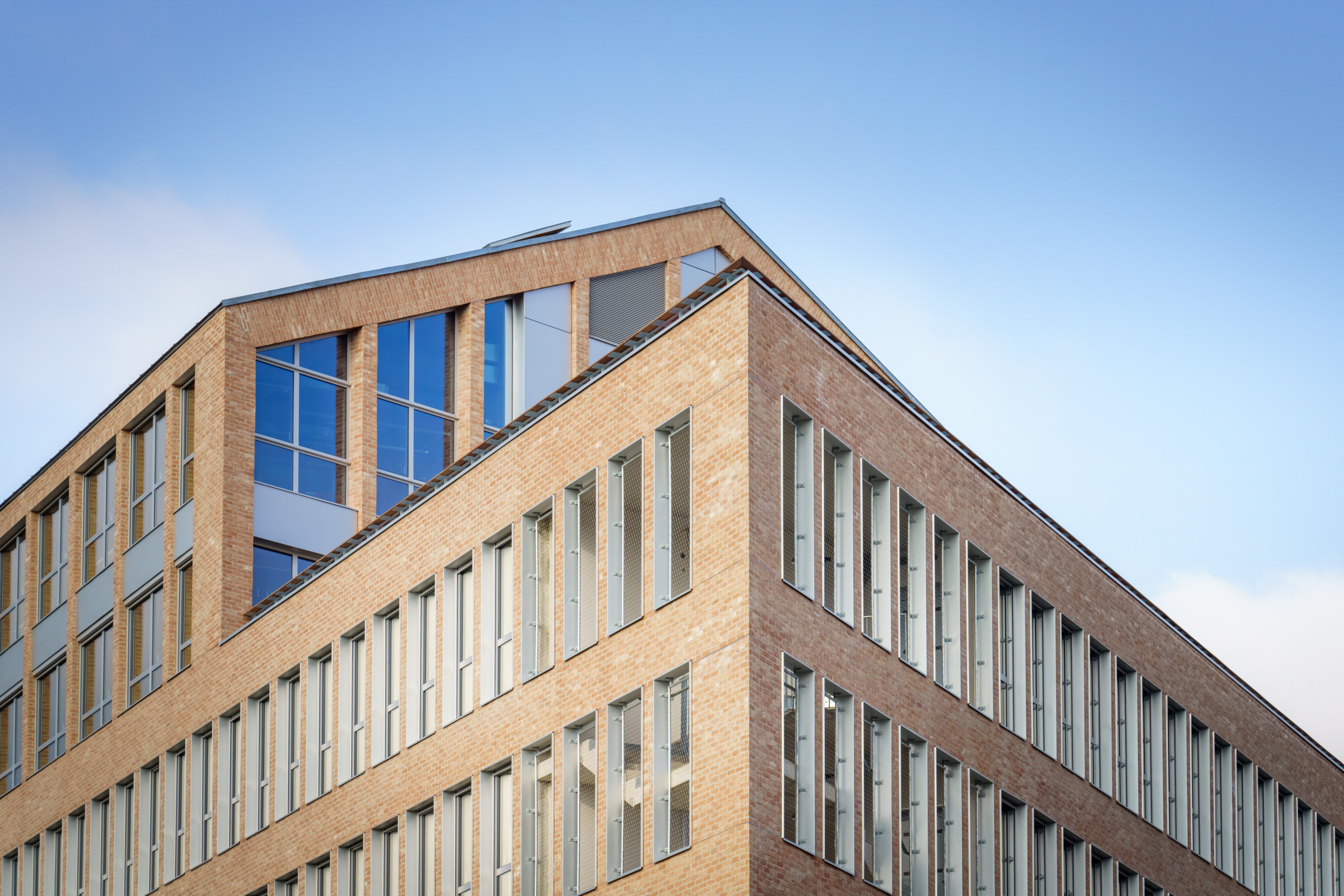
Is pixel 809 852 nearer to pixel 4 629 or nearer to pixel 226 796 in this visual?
pixel 226 796

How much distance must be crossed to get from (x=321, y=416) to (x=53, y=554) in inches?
349

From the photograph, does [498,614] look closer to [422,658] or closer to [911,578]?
[422,658]

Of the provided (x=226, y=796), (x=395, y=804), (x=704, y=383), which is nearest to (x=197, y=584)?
(x=226, y=796)

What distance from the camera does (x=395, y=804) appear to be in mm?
32281

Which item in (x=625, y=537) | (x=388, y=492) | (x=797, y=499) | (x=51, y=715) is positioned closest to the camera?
(x=797, y=499)

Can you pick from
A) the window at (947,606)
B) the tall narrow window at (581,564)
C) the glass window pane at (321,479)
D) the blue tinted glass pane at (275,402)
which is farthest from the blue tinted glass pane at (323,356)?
the window at (947,606)

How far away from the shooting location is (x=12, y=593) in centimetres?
4697

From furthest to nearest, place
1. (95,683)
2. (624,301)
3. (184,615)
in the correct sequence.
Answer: (624,301)
(95,683)
(184,615)

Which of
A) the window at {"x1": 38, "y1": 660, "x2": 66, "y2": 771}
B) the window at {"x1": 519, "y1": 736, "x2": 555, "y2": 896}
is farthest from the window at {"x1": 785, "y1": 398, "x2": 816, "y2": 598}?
the window at {"x1": 38, "y1": 660, "x2": 66, "y2": 771}

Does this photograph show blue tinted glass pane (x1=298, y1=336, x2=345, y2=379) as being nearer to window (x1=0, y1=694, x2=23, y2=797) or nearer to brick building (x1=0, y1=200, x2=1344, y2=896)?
brick building (x1=0, y1=200, x2=1344, y2=896)

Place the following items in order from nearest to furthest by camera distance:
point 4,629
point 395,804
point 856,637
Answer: point 856,637 → point 395,804 → point 4,629

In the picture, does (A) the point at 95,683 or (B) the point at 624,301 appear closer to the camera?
(A) the point at 95,683

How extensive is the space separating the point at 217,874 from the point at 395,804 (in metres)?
5.74

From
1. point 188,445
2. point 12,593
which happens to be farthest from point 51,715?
point 188,445
